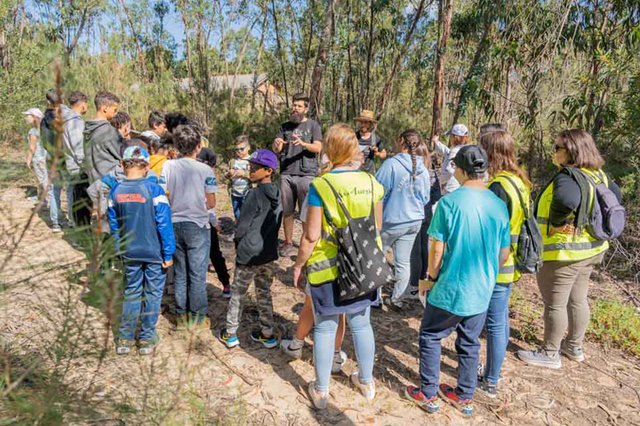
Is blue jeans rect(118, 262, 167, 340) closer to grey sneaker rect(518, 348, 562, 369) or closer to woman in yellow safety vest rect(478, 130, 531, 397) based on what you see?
woman in yellow safety vest rect(478, 130, 531, 397)

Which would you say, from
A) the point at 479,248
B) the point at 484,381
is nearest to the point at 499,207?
the point at 479,248

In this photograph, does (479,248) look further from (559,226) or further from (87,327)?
(87,327)

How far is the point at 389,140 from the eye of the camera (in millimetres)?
10453

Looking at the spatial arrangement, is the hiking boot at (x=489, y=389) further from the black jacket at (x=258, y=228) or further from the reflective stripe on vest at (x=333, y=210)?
the black jacket at (x=258, y=228)

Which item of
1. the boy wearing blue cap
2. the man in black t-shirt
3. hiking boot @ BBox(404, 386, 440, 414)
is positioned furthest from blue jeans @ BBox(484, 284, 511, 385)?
the man in black t-shirt

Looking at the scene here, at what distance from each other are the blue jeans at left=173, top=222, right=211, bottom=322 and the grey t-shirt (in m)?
0.07

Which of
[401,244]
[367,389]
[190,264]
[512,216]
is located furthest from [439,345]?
[190,264]

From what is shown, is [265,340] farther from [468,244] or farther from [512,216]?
[512,216]

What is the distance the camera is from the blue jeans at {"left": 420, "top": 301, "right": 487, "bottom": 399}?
2717mm

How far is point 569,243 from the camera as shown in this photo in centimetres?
318

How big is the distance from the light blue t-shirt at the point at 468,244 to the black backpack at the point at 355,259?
1.25 ft

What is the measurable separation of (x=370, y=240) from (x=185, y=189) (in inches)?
62.1

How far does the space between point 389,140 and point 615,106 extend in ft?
15.6

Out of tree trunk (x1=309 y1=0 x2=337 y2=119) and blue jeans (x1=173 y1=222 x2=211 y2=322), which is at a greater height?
tree trunk (x1=309 y1=0 x2=337 y2=119)
